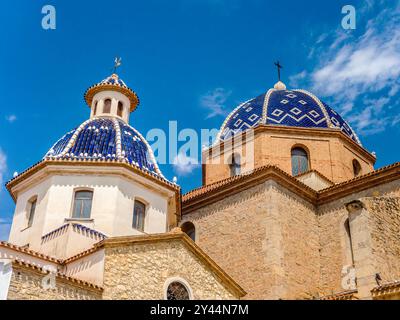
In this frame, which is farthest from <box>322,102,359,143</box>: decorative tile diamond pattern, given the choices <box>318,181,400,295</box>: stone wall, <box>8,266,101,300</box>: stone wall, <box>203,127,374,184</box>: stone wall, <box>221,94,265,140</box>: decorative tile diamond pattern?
<box>8,266,101,300</box>: stone wall

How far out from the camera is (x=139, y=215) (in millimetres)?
14883

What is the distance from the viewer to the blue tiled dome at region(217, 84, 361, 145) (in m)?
21.7

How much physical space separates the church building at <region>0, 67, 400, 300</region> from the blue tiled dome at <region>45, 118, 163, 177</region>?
2.1 inches

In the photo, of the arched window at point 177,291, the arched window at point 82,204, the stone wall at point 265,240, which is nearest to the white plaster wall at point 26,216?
the arched window at point 82,204

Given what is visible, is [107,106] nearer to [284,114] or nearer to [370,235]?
[284,114]

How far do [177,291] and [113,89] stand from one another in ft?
26.1

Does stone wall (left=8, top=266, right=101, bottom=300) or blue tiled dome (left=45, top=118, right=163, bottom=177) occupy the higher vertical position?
blue tiled dome (left=45, top=118, right=163, bottom=177)

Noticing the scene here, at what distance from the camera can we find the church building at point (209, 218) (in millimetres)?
11859

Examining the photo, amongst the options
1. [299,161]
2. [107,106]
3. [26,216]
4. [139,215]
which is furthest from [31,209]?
[299,161]

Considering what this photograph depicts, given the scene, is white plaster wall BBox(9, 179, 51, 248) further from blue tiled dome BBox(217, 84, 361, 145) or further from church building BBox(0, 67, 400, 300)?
blue tiled dome BBox(217, 84, 361, 145)

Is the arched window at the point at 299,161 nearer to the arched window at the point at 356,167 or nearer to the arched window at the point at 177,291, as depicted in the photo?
the arched window at the point at 356,167

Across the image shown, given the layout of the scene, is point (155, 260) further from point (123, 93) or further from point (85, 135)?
point (123, 93)

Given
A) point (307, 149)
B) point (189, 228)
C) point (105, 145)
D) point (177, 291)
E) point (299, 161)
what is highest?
point (307, 149)
